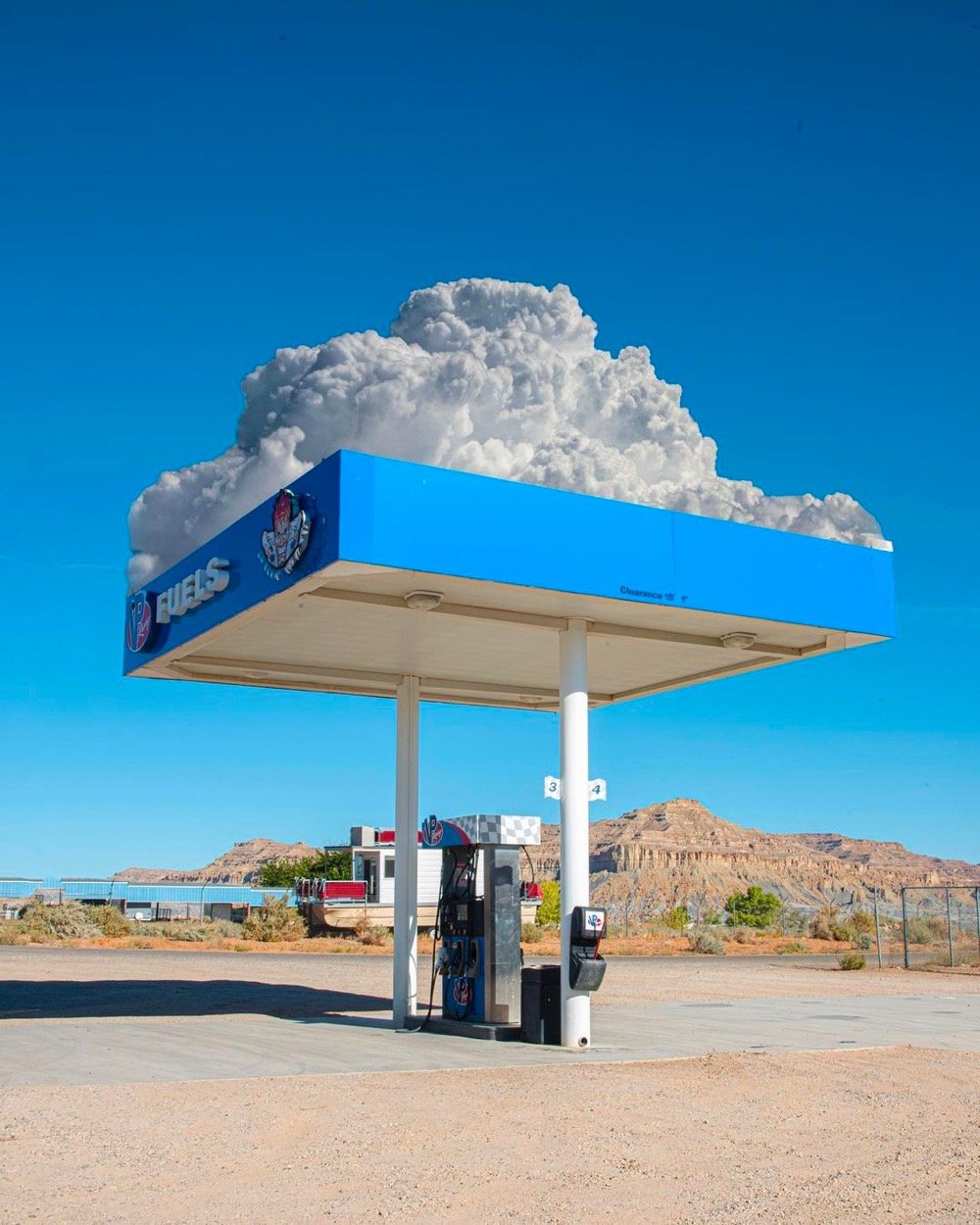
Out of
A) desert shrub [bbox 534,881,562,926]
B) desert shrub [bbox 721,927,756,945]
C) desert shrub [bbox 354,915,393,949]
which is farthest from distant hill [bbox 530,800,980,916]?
desert shrub [bbox 354,915,393,949]

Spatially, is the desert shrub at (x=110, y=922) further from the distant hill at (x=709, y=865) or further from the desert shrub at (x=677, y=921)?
the distant hill at (x=709, y=865)

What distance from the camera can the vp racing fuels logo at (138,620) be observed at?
1717 centimetres

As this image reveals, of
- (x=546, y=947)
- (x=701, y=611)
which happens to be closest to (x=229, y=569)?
(x=701, y=611)

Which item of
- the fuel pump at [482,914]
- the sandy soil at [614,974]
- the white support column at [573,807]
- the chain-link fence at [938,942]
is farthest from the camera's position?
the chain-link fence at [938,942]

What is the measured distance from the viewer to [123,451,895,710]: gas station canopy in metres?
13.1

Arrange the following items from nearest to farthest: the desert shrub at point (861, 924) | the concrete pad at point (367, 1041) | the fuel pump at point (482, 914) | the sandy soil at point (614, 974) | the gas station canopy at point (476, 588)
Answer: the concrete pad at point (367, 1041), the gas station canopy at point (476, 588), the fuel pump at point (482, 914), the sandy soil at point (614, 974), the desert shrub at point (861, 924)

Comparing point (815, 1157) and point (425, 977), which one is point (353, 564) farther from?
point (425, 977)

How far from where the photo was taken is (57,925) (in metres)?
46.5

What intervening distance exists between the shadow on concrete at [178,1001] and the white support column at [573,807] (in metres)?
3.56

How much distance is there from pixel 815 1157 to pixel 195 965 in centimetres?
2664

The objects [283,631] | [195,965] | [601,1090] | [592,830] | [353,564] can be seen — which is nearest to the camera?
[601,1090]

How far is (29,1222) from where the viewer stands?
6977 mm

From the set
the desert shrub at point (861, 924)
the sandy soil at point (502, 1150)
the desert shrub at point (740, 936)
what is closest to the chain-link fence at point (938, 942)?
Answer: the desert shrub at point (861, 924)

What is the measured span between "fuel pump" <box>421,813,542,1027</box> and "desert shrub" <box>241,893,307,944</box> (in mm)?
30370
